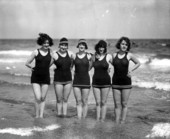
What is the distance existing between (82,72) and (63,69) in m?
0.48

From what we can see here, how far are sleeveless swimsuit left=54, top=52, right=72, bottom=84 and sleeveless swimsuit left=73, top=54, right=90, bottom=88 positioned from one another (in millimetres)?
217

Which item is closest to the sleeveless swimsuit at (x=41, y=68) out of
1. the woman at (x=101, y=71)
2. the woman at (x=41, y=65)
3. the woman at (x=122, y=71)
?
the woman at (x=41, y=65)

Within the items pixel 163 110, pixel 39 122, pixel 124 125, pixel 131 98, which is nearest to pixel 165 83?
pixel 131 98

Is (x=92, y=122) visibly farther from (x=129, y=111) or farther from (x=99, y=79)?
(x=129, y=111)

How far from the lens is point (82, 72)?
6367 mm

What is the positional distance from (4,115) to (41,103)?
1.26m

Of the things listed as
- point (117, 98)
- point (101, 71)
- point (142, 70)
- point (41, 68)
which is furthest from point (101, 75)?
point (142, 70)

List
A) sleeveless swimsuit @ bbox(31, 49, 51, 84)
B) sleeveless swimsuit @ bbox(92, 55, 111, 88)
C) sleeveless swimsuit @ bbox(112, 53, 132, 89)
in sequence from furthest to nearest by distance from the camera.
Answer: sleeveless swimsuit @ bbox(31, 49, 51, 84) → sleeveless swimsuit @ bbox(92, 55, 111, 88) → sleeveless swimsuit @ bbox(112, 53, 132, 89)

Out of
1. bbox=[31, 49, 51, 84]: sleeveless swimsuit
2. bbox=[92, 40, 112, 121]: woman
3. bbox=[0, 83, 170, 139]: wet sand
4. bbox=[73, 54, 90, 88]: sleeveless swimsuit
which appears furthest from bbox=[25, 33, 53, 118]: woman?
bbox=[92, 40, 112, 121]: woman

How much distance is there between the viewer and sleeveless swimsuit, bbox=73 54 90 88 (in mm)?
6320

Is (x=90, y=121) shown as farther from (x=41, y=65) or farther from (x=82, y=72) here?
(x=41, y=65)

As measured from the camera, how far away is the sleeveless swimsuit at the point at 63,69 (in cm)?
637

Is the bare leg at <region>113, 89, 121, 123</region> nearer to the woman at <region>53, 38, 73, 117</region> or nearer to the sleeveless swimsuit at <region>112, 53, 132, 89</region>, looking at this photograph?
the sleeveless swimsuit at <region>112, 53, 132, 89</region>

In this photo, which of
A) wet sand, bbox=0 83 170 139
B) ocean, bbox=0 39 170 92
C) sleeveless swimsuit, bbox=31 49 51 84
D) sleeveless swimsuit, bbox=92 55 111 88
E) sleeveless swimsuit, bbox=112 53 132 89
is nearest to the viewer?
wet sand, bbox=0 83 170 139
